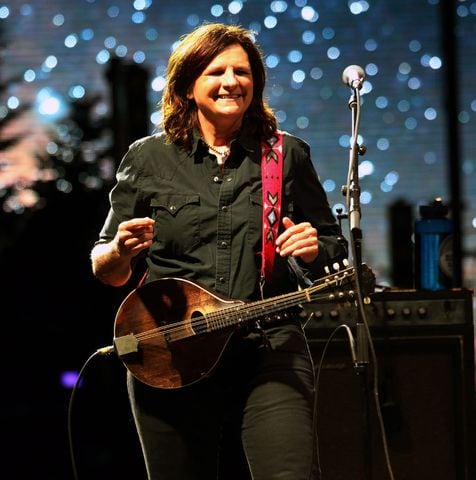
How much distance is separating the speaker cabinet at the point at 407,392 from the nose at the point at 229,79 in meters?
1.47

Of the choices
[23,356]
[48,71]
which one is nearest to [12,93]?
[48,71]

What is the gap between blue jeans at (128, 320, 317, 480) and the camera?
2.30 metres

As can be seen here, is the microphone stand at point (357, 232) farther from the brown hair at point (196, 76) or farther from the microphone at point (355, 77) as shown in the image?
the brown hair at point (196, 76)

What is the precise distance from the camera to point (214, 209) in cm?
247

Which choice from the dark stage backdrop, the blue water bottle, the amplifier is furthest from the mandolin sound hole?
the dark stage backdrop

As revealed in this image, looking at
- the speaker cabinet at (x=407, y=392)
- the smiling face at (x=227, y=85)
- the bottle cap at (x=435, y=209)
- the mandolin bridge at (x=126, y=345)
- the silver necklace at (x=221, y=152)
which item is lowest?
the speaker cabinet at (x=407, y=392)

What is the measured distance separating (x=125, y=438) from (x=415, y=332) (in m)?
1.96

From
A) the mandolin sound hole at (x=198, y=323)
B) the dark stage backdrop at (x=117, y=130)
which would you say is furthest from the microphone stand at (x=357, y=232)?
the dark stage backdrop at (x=117, y=130)

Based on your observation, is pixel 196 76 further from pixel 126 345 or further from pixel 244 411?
pixel 244 411

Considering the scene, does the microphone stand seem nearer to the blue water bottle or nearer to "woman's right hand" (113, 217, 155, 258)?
"woman's right hand" (113, 217, 155, 258)

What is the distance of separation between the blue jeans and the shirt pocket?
30 centimetres

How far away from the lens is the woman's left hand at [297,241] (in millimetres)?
2291

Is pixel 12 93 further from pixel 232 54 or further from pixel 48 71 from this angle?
pixel 232 54

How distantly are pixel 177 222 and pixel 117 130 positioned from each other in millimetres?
2337
